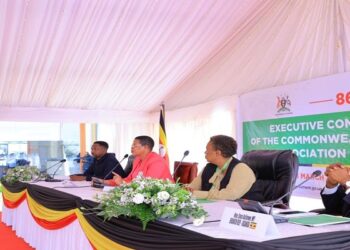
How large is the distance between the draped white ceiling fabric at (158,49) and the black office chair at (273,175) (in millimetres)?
1675

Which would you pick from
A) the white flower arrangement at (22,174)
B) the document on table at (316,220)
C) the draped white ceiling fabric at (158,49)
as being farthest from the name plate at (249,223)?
the white flower arrangement at (22,174)

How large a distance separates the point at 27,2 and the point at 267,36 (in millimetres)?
2922

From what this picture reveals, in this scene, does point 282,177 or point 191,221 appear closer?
point 191,221

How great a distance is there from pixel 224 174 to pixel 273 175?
1.50ft

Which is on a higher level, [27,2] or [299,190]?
[27,2]

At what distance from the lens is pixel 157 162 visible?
3695 mm

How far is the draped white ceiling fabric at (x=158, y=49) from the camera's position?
4812 millimetres

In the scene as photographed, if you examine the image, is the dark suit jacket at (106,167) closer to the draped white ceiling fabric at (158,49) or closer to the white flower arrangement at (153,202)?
the draped white ceiling fabric at (158,49)

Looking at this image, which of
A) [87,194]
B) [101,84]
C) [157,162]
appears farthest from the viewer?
[101,84]

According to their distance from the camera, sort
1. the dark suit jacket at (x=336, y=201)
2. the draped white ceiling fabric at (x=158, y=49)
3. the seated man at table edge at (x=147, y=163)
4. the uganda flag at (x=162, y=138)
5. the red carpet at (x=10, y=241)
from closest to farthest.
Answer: the dark suit jacket at (x=336, y=201), the seated man at table edge at (x=147, y=163), the red carpet at (x=10, y=241), the draped white ceiling fabric at (x=158, y=49), the uganda flag at (x=162, y=138)

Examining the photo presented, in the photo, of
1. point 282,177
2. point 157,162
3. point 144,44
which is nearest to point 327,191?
point 282,177

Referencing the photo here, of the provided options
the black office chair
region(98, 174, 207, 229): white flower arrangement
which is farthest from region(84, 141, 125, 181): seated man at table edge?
region(98, 174, 207, 229): white flower arrangement

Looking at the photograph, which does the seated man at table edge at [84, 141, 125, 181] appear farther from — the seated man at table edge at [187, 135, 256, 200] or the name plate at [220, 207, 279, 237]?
the name plate at [220, 207, 279, 237]

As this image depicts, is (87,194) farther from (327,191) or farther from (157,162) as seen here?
(327,191)
